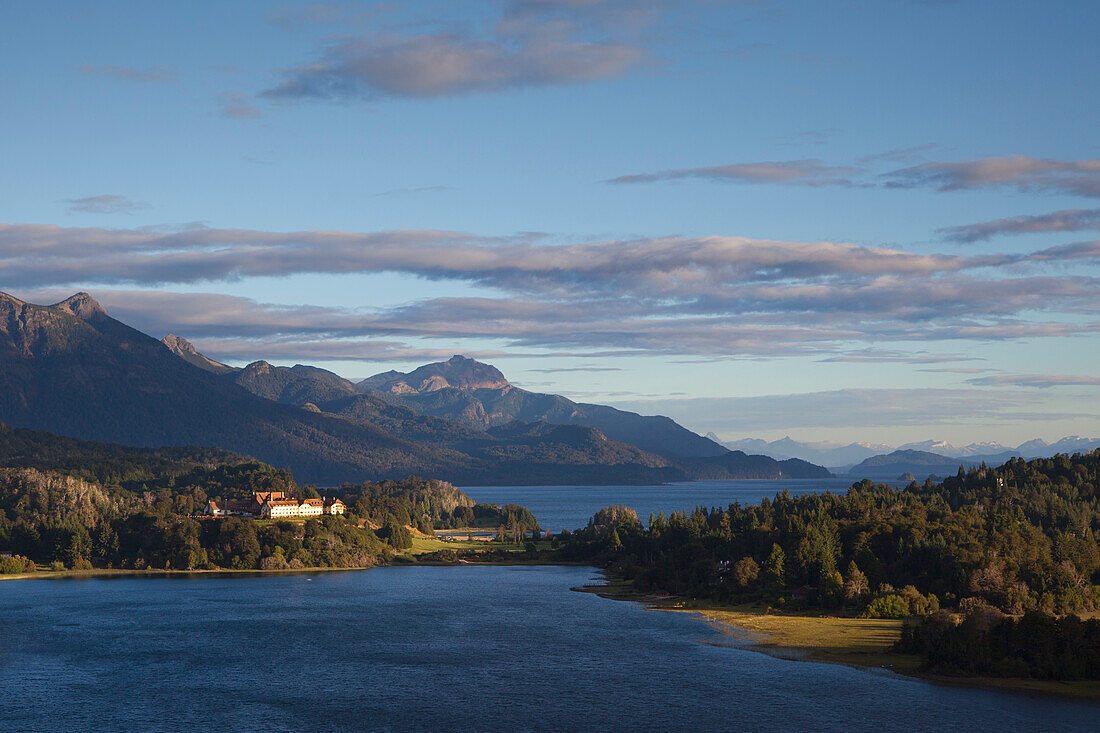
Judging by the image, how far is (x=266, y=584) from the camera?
645ft

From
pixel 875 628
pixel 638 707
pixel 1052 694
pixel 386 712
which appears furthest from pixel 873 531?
pixel 386 712

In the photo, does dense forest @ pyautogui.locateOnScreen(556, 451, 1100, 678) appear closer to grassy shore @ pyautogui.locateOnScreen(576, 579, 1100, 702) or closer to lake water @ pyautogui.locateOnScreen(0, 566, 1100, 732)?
grassy shore @ pyautogui.locateOnScreen(576, 579, 1100, 702)

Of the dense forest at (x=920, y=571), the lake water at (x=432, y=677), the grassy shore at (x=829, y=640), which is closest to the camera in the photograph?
the lake water at (x=432, y=677)

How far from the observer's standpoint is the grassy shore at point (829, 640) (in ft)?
333

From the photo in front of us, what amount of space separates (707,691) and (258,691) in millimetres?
43924

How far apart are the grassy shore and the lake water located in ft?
12.3

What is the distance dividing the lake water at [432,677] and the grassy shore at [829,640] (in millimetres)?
3757

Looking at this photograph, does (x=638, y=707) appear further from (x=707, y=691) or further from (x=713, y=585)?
(x=713, y=585)

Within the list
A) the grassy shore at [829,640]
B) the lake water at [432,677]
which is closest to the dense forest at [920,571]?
the grassy shore at [829,640]

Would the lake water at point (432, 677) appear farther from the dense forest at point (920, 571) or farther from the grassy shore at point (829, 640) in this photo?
the dense forest at point (920, 571)

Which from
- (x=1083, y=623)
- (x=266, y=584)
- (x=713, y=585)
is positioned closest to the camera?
(x=1083, y=623)

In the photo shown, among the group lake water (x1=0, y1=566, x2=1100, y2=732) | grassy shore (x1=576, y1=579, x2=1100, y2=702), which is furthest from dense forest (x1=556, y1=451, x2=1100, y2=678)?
lake water (x1=0, y1=566, x2=1100, y2=732)

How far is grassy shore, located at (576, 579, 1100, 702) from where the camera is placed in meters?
101

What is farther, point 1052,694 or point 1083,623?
point 1083,623
